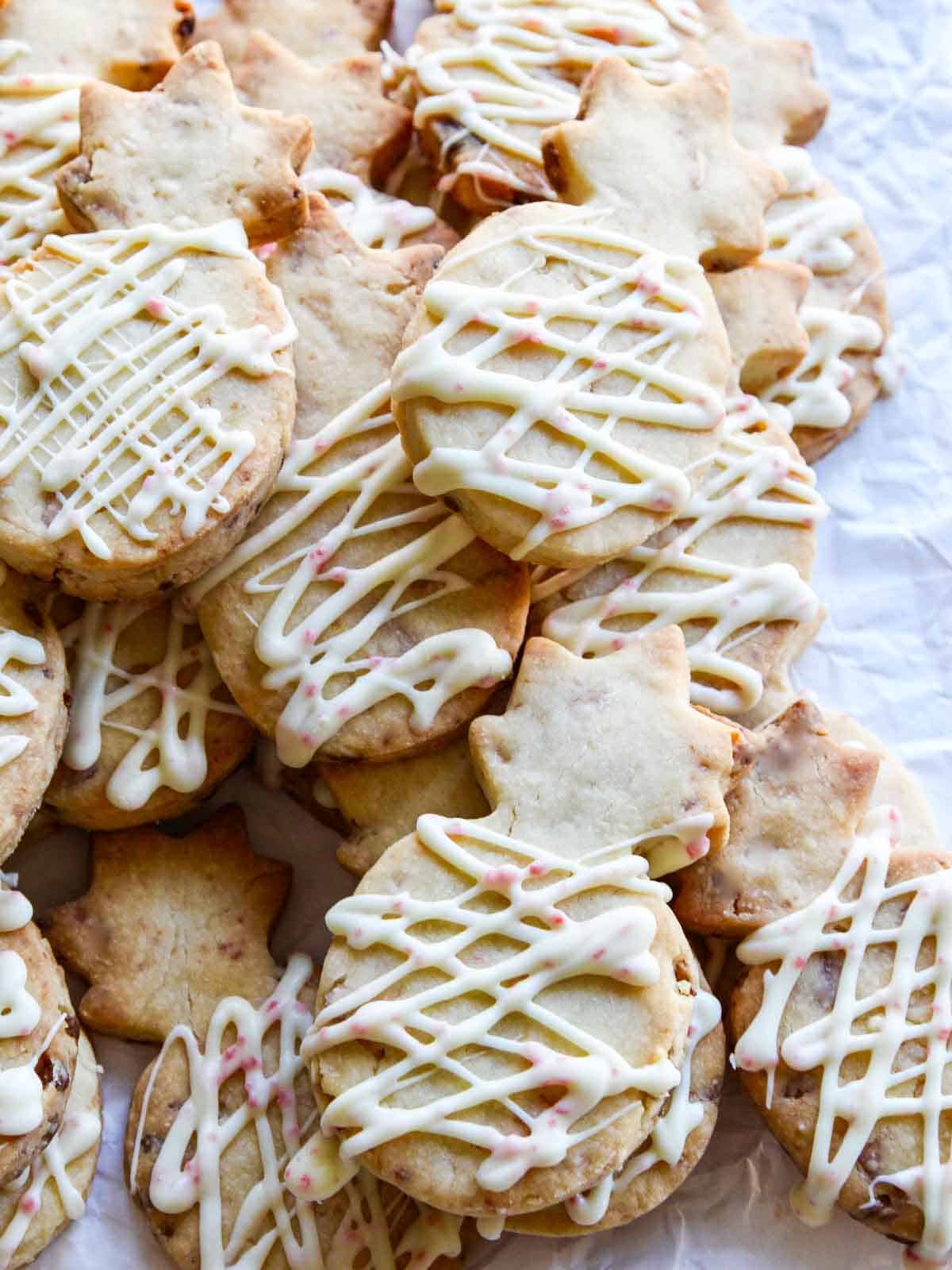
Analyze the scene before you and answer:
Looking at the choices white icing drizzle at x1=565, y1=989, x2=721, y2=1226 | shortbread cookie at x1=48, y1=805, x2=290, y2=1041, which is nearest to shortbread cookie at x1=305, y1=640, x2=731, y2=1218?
white icing drizzle at x1=565, y1=989, x2=721, y2=1226

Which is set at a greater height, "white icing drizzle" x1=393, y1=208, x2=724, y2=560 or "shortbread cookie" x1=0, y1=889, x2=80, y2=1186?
"white icing drizzle" x1=393, y1=208, x2=724, y2=560

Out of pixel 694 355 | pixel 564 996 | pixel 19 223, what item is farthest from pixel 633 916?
pixel 19 223

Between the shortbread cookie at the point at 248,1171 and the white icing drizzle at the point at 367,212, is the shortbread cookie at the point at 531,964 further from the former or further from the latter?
the white icing drizzle at the point at 367,212

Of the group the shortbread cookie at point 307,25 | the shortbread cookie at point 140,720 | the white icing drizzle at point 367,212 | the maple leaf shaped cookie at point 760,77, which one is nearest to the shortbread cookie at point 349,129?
the white icing drizzle at point 367,212

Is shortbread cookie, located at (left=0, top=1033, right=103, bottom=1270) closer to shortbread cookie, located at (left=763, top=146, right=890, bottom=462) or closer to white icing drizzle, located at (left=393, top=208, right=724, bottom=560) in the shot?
white icing drizzle, located at (left=393, top=208, right=724, bottom=560)

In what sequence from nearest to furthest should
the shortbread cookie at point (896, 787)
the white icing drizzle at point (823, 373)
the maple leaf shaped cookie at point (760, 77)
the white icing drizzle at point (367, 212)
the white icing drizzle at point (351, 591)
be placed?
the white icing drizzle at point (351, 591) → the shortbread cookie at point (896, 787) → the white icing drizzle at point (367, 212) → the white icing drizzle at point (823, 373) → the maple leaf shaped cookie at point (760, 77)

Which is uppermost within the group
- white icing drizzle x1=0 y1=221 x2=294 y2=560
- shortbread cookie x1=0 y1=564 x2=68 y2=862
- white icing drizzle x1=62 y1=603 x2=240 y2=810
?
white icing drizzle x1=0 y1=221 x2=294 y2=560

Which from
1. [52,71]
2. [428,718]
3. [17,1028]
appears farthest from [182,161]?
[17,1028]

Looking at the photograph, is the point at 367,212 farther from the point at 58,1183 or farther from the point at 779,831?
the point at 58,1183
